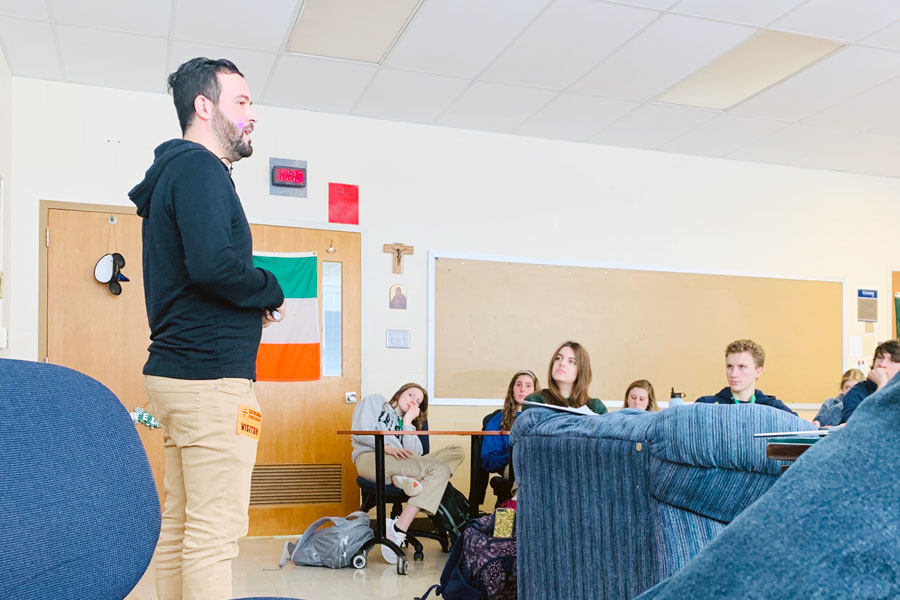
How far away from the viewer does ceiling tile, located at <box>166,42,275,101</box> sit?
4.60 metres

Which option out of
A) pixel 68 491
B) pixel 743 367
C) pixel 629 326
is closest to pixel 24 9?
pixel 68 491

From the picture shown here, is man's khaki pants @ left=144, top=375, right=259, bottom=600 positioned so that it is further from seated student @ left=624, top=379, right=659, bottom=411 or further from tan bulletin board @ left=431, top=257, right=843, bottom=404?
seated student @ left=624, top=379, right=659, bottom=411

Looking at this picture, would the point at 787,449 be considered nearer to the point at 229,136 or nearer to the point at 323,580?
the point at 229,136

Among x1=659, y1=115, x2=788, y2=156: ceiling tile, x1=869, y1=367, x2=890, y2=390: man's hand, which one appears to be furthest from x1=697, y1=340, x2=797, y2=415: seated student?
x1=659, y1=115, x2=788, y2=156: ceiling tile

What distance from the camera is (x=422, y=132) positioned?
19.2 feet

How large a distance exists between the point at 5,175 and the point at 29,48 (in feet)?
2.33

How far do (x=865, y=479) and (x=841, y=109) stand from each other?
587 centimetres

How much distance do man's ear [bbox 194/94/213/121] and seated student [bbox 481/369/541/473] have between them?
3.14 m

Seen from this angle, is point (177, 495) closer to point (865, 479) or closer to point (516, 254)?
point (865, 479)

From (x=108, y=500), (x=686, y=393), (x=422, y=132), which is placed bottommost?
(x=686, y=393)

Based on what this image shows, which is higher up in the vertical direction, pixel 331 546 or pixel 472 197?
pixel 472 197

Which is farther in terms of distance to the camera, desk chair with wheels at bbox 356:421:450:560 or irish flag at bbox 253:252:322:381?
irish flag at bbox 253:252:322:381

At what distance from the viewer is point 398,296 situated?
5672 mm

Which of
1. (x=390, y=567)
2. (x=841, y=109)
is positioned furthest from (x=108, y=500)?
(x=841, y=109)
